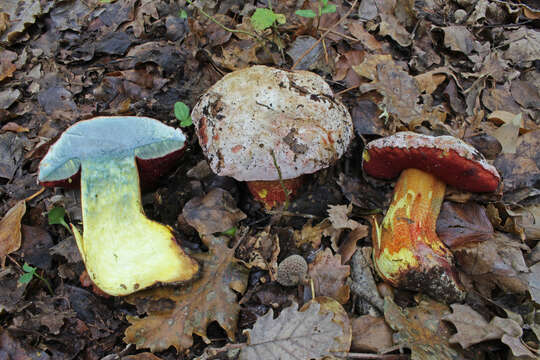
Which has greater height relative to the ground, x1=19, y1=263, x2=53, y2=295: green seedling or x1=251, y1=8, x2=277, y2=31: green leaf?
x1=251, y1=8, x2=277, y2=31: green leaf

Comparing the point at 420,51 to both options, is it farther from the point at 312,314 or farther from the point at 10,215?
the point at 10,215

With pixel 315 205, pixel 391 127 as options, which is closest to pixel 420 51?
pixel 391 127

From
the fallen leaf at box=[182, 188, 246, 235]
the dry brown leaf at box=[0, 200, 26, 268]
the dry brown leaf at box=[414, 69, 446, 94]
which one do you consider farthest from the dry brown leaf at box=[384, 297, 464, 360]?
the dry brown leaf at box=[0, 200, 26, 268]

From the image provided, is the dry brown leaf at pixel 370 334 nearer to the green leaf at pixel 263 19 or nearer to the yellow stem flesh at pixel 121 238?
the yellow stem flesh at pixel 121 238

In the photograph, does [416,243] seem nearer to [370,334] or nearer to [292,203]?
[370,334]

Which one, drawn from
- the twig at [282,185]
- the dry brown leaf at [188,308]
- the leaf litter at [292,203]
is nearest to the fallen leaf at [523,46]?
the leaf litter at [292,203]

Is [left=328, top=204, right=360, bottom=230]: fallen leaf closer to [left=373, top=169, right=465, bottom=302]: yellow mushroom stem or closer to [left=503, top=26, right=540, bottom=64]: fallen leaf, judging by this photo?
[left=373, top=169, right=465, bottom=302]: yellow mushroom stem

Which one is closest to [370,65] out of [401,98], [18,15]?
[401,98]
